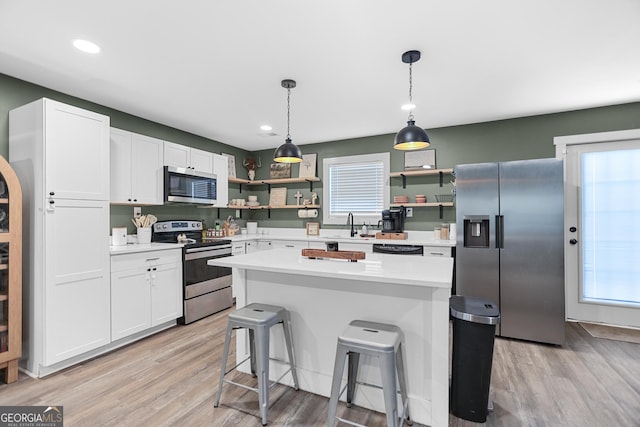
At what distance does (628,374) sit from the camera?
2.50 m

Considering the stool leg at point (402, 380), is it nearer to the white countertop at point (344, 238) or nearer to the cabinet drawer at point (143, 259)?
the white countertop at point (344, 238)

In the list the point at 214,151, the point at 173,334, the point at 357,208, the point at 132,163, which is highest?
the point at 214,151

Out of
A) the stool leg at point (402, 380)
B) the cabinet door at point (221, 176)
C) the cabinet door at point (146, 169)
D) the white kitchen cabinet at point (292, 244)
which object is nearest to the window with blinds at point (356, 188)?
the white kitchen cabinet at point (292, 244)

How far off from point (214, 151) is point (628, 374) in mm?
5400

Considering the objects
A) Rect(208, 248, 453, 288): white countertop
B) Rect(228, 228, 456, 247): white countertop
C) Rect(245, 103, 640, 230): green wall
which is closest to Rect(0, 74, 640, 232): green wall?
Rect(245, 103, 640, 230): green wall

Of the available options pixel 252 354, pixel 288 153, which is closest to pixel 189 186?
pixel 288 153

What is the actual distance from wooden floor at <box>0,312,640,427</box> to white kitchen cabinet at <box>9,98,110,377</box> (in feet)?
0.97

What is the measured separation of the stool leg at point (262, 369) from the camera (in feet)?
6.26

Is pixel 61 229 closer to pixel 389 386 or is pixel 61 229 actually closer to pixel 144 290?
pixel 144 290

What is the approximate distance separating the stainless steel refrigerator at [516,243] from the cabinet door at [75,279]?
11.6 ft

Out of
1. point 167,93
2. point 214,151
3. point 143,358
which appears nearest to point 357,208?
point 214,151

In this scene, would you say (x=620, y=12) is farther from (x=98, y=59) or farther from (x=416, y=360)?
(x=98, y=59)

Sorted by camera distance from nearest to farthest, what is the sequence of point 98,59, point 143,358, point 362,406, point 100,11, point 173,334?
point 100,11, point 362,406, point 98,59, point 143,358, point 173,334

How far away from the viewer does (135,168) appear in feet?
11.5
